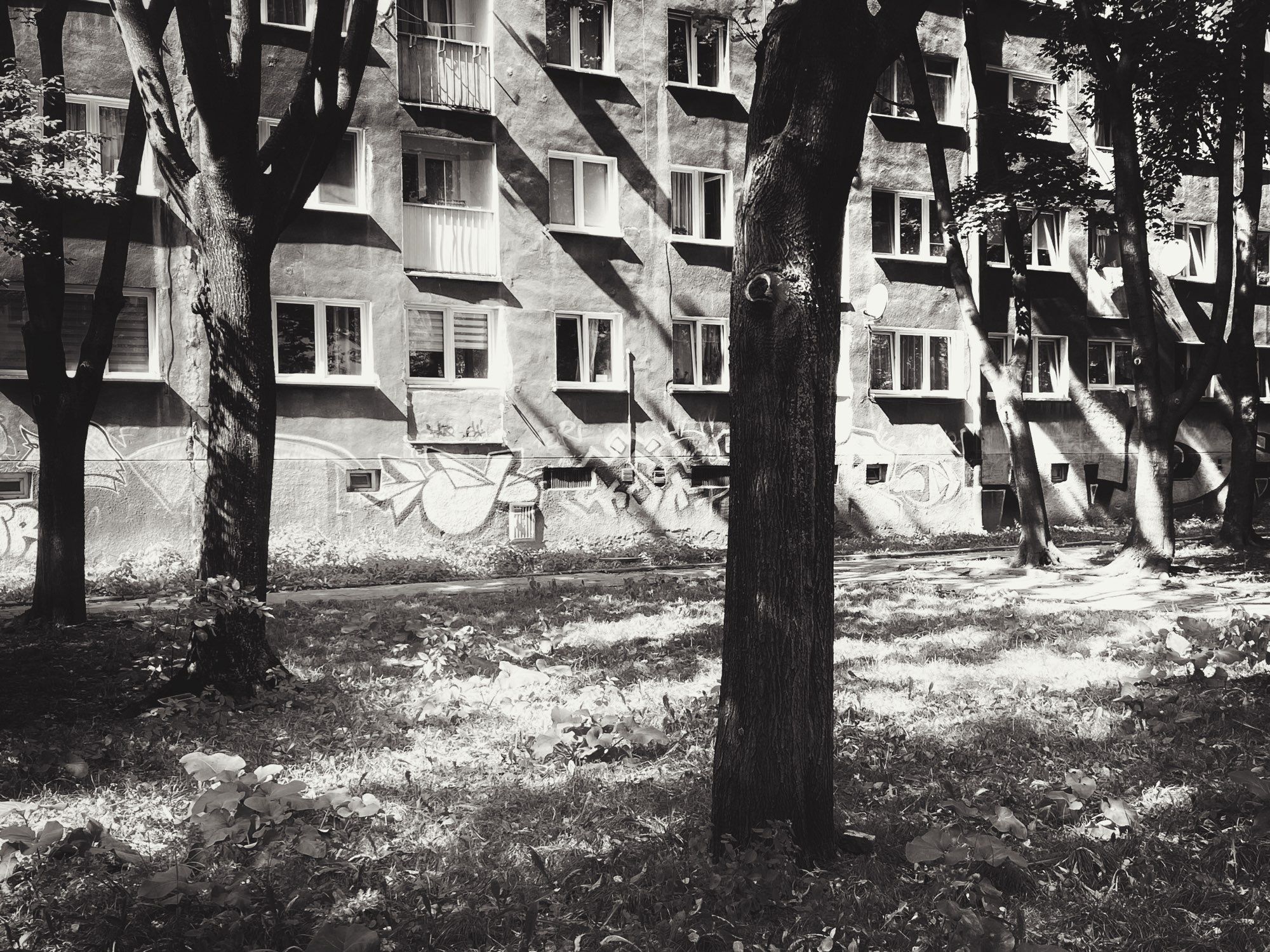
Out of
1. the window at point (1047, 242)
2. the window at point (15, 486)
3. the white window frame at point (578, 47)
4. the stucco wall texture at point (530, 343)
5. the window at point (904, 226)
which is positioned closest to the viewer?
the window at point (15, 486)

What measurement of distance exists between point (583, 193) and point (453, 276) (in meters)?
3.23

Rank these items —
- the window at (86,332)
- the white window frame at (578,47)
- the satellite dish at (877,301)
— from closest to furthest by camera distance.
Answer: the window at (86,332) < the white window frame at (578,47) < the satellite dish at (877,301)

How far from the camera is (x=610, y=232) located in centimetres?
2134

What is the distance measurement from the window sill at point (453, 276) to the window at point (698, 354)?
380cm

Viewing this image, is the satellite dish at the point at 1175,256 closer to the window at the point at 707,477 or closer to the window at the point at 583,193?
the window at the point at 707,477

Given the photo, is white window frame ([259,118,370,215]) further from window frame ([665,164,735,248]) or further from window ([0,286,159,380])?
window frame ([665,164,735,248])

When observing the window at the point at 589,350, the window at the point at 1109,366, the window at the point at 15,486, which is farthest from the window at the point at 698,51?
the window at the point at 15,486

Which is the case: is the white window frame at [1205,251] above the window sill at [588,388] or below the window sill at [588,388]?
above

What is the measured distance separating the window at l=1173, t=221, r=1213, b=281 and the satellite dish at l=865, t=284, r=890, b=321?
10.5 meters

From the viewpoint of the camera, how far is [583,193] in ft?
70.1

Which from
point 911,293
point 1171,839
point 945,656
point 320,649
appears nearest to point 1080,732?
point 1171,839

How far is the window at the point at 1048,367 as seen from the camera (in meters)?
26.4

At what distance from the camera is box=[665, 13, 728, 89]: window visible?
22.4 meters

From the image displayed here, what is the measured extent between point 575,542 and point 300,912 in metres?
17.2
